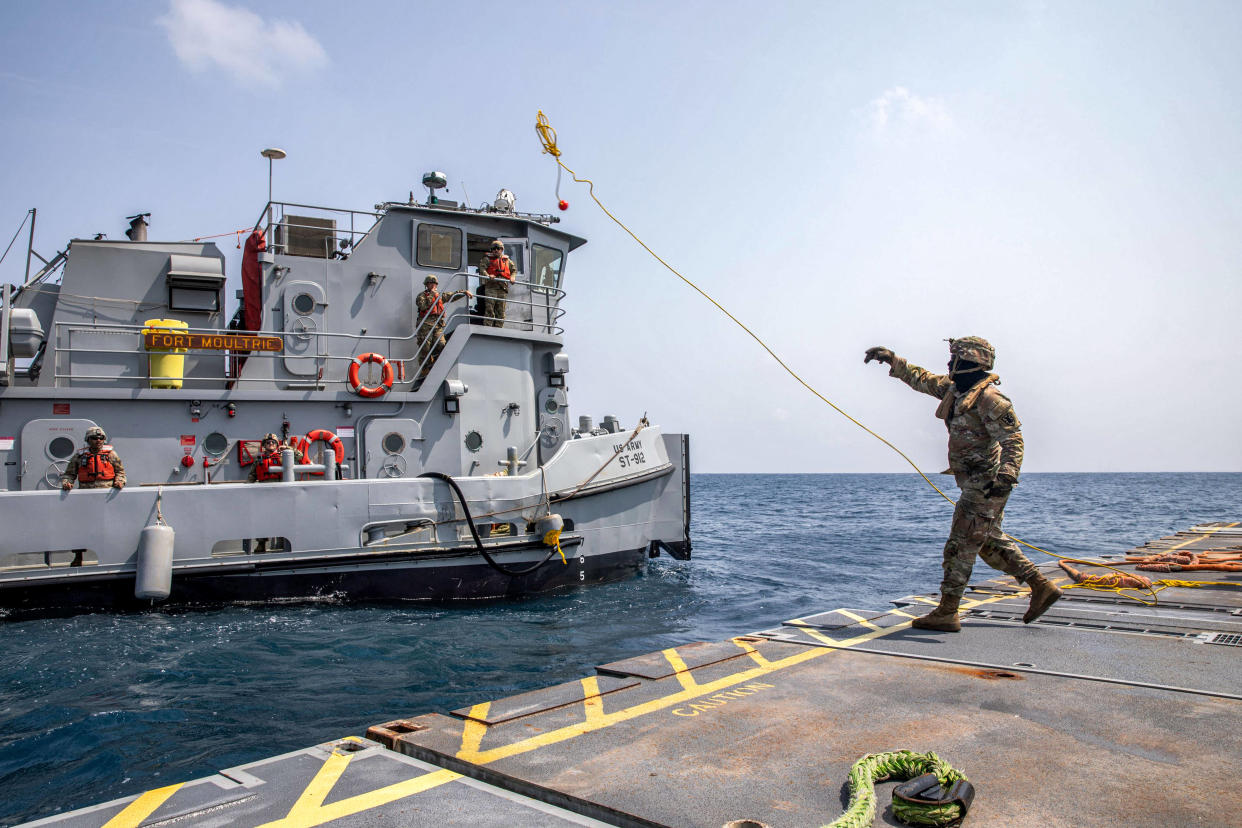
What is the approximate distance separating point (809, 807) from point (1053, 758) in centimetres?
109

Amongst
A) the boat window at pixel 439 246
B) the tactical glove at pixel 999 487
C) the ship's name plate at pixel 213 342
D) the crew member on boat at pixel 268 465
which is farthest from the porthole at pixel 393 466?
the tactical glove at pixel 999 487

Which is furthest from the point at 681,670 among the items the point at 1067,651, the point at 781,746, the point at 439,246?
the point at 439,246

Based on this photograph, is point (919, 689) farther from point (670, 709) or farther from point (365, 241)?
point (365, 241)

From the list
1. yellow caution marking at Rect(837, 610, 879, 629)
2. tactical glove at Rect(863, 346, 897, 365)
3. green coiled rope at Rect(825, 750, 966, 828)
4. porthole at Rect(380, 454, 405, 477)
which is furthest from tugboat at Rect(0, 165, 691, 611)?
green coiled rope at Rect(825, 750, 966, 828)

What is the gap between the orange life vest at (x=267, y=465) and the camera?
9383mm

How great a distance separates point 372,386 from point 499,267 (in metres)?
2.54

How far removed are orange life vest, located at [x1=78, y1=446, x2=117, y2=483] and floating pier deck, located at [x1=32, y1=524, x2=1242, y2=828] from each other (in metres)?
6.52

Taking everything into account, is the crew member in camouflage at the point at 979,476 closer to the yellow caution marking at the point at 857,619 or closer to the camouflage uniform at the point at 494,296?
the yellow caution marking at the point at 857,619

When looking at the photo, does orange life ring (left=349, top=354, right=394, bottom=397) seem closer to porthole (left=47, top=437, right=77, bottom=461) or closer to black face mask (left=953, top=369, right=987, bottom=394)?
porthole (left=47, top=437, right=77, bottom=461)

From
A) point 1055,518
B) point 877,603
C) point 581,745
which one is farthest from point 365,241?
point 1055,518

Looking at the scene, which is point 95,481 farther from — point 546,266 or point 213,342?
point 546,266

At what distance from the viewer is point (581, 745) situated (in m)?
3.23

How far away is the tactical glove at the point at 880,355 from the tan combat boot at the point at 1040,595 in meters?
1.83

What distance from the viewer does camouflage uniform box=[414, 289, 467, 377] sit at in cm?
1093
